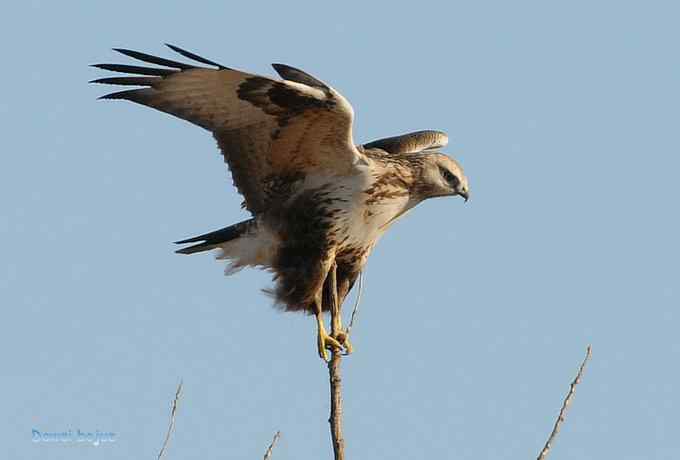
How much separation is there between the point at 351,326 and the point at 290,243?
1.39 meters

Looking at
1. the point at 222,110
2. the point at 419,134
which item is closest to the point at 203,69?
the point at 222,110

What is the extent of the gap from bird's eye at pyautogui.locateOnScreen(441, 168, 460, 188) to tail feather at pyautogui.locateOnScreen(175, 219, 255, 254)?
1310 millimetres

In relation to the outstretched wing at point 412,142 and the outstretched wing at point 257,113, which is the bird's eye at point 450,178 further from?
the outstretched wing at point 412,142

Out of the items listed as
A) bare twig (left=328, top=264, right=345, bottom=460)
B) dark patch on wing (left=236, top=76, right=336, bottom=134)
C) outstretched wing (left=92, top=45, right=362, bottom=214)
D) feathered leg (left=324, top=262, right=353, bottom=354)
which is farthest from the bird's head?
bare twig (left=328, top=264, right=345, bottom=460)

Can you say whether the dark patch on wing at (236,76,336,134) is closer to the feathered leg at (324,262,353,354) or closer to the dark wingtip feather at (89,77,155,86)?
the dark wingtip feather at (89,77,155,86)

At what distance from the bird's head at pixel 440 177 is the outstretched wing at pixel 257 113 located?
54cm

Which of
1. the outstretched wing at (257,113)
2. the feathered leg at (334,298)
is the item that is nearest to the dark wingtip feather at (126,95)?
the outstretched wing at (257,113)

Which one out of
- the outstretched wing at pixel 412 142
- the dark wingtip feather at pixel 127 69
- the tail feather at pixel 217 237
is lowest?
the tail feather at pixel 217 237

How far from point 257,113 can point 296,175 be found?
0.58 m

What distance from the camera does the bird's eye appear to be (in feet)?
24.6

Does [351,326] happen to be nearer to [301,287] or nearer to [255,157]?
[301,287]

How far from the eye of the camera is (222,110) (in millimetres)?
7004

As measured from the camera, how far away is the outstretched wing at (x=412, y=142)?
848 cm

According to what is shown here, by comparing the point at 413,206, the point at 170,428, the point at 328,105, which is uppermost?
the point at 328,105
